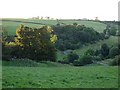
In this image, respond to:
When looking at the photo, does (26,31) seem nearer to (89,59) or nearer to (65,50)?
(89,59)

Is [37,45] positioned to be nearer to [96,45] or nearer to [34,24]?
[96,45]

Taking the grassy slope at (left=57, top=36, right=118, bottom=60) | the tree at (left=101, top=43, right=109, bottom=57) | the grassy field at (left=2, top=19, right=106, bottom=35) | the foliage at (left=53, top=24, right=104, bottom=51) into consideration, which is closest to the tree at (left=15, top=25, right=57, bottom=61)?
the grassy slope at (left=57, top=36, right=118, bottom=60)

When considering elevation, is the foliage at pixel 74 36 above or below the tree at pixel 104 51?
above

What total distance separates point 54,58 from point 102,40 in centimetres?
7796

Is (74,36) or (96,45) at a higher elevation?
(74,36)

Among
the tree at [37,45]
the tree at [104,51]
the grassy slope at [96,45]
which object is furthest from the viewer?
the grassy slope at [96,45]

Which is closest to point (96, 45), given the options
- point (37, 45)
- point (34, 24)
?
point (34, 24)

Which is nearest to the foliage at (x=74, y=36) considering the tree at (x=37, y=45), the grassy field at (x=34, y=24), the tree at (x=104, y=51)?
the tree at (x=104, y=51)

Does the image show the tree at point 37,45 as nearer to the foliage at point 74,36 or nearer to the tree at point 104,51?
the tree at point 104,51

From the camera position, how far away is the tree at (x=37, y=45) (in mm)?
75312

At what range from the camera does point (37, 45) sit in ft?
250

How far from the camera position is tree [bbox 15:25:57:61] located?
75.3 metres

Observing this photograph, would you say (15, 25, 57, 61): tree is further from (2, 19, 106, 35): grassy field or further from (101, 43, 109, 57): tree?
(2, 19, 106, 35): grassy field

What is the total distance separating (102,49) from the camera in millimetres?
122562
